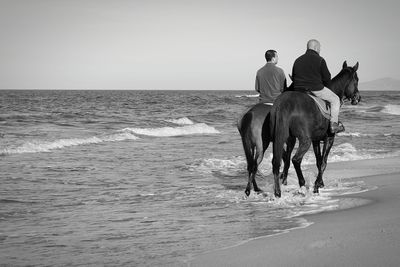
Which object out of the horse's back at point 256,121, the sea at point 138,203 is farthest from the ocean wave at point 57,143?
the horse's back at point 256,121

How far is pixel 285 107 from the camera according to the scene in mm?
8594

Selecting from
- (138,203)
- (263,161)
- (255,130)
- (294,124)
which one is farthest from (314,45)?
(263,161)

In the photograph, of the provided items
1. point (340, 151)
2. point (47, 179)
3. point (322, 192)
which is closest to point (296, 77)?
point (322, 192)

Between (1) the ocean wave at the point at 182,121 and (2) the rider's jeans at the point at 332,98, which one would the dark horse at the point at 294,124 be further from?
(1) the ocean wave at the point at 182,121

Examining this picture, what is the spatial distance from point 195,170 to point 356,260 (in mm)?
8905

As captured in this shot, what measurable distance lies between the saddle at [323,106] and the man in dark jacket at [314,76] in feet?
0.20

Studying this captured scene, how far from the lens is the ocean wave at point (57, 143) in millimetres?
18031

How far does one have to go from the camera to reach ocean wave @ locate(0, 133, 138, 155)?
1803 centimetres

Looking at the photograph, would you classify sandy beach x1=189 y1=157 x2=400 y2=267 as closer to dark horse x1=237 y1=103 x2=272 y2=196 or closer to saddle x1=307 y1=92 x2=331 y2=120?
saddle x1=307 y1=92 x2=331 y2=120

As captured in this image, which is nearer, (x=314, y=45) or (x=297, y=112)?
(x=297, y=112)

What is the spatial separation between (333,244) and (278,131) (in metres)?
3.60

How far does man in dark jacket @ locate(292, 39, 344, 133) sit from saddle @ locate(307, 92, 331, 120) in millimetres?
60

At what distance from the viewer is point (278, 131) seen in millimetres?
8648

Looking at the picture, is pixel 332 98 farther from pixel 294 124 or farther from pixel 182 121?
pixel 182 121
